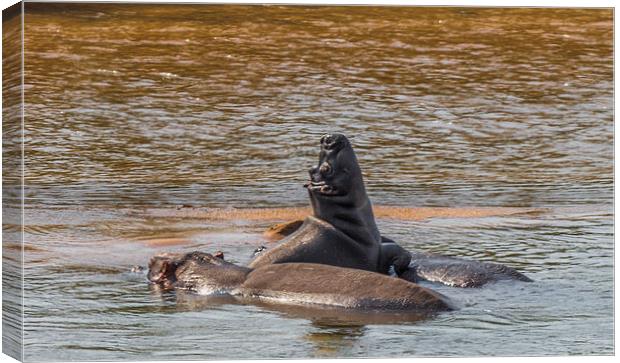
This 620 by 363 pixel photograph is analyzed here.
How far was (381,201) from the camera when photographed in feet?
73.8

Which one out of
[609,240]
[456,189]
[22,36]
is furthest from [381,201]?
[22,36]

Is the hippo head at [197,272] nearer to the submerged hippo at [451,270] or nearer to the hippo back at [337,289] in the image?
the hippo back at [337,289]

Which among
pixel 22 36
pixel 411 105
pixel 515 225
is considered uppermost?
pixel 22 36

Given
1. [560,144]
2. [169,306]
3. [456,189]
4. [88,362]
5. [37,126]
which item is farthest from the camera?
[456,189]

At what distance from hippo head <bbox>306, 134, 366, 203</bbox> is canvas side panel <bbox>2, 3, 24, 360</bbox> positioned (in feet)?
9.76

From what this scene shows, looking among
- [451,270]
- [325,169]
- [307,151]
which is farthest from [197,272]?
[307,151]

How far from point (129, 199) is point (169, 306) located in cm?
438

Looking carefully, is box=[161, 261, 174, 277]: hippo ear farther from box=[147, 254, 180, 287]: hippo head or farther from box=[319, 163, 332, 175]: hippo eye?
box=[319, 163, 332, 175]: hippo eye

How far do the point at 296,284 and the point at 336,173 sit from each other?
118cm

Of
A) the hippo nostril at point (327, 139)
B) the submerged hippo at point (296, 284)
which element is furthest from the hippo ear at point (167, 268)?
the hippo nostril at point (327, 139)

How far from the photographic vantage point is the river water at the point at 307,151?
17.8 meters

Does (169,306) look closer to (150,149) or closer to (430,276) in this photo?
(430,276)

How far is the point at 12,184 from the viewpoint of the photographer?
17.0 meters

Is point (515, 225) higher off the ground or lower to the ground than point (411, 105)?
lower
